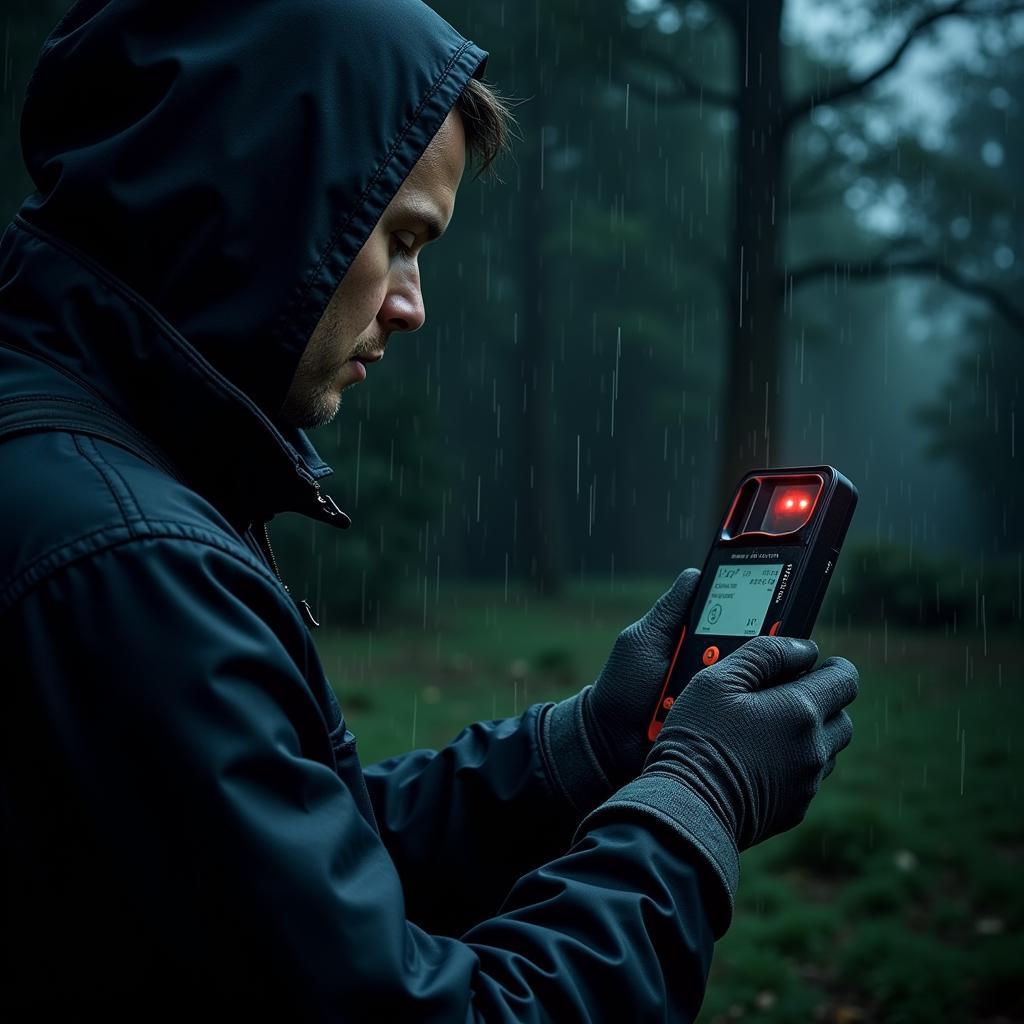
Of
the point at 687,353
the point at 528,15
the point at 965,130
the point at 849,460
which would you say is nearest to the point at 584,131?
the point at 687,353

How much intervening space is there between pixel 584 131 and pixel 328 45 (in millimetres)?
21246

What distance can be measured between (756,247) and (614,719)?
894 centimetres

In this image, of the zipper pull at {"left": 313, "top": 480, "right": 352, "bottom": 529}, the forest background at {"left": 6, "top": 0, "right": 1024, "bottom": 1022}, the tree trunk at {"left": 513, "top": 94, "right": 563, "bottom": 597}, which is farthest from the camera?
the tree trunk at {"left": 513, "top": 94, "right": 563, "bottom": 597}

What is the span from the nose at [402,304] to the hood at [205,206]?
0.20 m

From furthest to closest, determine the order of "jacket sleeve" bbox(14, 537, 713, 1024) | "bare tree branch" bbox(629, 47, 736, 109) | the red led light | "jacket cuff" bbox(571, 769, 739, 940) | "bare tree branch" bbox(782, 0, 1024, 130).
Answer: "bare tree branch" bbox(629, 47, 736, 109) < "bare tree branch" bbox(782, 0, 1024, 130) < the red led light < "jacket cuff" bbox(571, 769, 739, 940) < "jacket sleeve" bbox(14, 537, 713, 1024)

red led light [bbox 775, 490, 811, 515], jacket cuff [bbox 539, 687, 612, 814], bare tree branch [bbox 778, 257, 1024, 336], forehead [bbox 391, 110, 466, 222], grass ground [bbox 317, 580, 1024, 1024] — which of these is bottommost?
grass ground [bbox 317, 580, 1024, 1024]

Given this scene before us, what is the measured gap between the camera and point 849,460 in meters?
36.0

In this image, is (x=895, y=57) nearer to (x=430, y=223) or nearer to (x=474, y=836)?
(x=430, y=223)

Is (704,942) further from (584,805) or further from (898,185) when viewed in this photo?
(898,185)

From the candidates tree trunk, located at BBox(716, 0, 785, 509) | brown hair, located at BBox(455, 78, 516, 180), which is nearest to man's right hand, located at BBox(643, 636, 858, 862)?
brown hair, located at BBox(455, 78, 516, 180)

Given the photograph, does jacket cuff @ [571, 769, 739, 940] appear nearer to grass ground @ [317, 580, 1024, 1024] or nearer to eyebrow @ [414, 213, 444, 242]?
eyebrow @ [414, 213, 444, 242]

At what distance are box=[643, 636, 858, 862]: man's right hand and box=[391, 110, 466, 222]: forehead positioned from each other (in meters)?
0.83

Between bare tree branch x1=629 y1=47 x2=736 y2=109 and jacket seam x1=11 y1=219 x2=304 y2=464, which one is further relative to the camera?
bare tree branch x1=629 y1=47 x2=736 y2=109

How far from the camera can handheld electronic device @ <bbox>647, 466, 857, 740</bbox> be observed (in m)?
1.87
